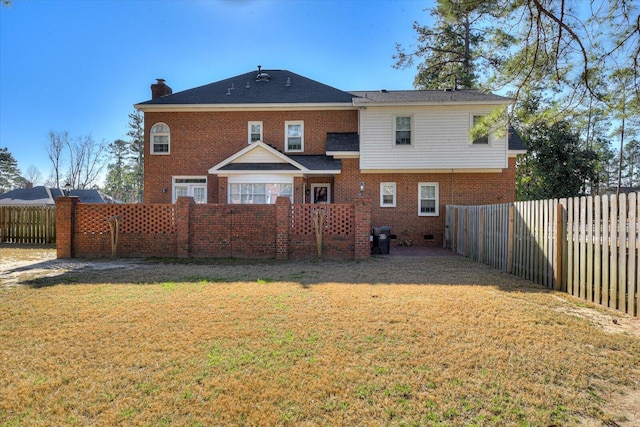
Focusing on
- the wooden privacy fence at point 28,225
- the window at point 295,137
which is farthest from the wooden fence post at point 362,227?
the wooden privacy fence at point 28,225

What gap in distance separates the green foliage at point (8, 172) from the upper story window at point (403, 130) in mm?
59565

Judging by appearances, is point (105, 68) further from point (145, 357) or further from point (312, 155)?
point (145, 357)

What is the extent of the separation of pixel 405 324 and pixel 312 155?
13.7 m

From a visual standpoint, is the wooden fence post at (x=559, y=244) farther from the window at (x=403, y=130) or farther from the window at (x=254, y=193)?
the window at (x=254, y=193)

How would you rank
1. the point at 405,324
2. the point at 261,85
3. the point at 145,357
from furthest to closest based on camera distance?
the point at 261,85 < the point at 405,324 < the point at 145,357

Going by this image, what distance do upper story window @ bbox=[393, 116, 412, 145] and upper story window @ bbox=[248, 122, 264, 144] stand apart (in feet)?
22.8

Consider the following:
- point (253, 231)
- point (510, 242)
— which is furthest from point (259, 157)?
point (510, 242)

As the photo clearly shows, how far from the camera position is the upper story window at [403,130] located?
1602 centimetres

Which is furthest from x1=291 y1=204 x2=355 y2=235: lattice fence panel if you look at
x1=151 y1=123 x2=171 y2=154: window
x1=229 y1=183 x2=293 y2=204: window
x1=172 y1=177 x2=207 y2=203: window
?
x1=151 y1=123 x2=171 y2=154: window

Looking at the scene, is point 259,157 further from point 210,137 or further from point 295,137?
point 210,137

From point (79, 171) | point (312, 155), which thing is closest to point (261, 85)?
point (312, 155)

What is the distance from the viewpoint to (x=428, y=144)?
15.8m

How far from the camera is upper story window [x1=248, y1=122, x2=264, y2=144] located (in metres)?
17.6

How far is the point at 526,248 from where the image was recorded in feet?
25.5
